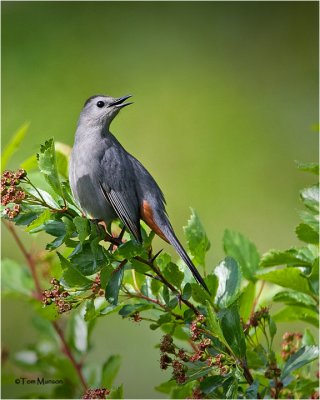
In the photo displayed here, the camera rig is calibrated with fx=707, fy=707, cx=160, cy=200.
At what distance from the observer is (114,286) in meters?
1.46

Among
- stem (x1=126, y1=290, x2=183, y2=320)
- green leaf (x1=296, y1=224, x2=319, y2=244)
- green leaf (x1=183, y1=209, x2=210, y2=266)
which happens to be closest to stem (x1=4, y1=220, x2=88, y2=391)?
stem (x1=126, y1=290, x2=183, y2=320)

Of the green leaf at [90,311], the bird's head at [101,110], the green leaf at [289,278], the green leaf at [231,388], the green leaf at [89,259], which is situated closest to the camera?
the green leaf at [231,388]

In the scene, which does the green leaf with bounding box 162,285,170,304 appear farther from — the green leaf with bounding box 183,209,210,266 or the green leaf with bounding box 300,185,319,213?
the green leaf with bounding box 300,185,319,213

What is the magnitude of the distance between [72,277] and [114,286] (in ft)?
0.30

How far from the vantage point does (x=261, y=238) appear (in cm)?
455

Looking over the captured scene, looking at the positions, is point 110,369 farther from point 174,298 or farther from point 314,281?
point 314,281

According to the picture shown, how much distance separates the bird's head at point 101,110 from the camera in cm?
244

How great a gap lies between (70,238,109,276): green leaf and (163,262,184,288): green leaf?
0.14 metres

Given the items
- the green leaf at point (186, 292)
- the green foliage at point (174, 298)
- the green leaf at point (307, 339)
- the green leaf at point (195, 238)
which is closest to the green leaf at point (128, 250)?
the green foliage at point (174, 298)

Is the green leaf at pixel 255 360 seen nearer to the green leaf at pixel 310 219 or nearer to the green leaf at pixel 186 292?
the green leaf at pixel 186 292

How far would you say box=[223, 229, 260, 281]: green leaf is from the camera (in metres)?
1.81

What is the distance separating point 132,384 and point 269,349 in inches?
76.9

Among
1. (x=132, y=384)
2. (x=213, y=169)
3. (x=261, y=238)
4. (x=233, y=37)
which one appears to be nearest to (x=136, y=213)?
(x=132, y=384)

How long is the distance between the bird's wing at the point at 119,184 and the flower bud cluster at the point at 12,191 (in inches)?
20.2
